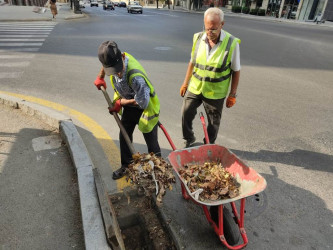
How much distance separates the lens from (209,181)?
Result: 2684mm

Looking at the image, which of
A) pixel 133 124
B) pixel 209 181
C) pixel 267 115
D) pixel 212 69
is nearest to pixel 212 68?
pixel 212 69

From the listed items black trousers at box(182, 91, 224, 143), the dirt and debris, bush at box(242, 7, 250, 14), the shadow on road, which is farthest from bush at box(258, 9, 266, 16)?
the dirt and debris

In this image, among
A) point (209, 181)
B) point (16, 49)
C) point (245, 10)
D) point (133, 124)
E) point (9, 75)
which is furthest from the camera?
point (245, 10)

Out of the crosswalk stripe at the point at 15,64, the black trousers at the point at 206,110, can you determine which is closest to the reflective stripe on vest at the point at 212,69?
the black trousers at the point at 206,110

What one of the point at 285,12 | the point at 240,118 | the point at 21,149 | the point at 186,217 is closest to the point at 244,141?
the point at 240,118

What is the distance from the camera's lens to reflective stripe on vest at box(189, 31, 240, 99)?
3.34 meters

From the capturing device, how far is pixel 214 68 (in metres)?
3.44

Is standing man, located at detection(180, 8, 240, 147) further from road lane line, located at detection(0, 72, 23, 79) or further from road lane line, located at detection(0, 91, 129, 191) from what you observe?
road lane line, located at detection(0, 72, 23, 79)

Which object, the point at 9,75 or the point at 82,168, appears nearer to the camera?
the point at 82,168

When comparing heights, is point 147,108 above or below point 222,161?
above

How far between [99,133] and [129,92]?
200 cm

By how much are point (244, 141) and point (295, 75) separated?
205 inches

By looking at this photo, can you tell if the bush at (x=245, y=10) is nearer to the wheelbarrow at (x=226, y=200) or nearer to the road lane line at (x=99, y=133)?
the road lane line at (x=99, y=133)

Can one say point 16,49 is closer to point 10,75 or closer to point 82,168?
point 10,75
